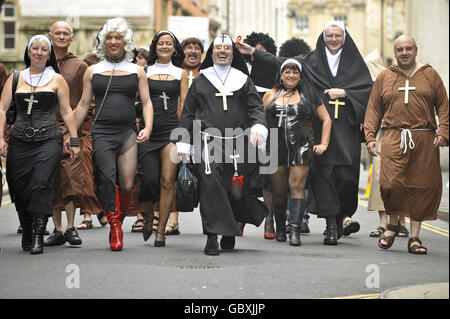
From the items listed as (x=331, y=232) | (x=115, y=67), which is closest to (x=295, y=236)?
(x=331, y=232)

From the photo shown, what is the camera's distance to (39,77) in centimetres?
898

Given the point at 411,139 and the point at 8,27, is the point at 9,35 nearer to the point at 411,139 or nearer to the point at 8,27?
the point at 8,27

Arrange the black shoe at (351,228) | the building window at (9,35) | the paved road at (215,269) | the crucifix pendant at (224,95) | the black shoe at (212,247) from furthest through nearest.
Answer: the building window at (9,35)
the black shoe at (351,228)
the crucifix pendant at (224,95)
the black shoe at (212,247)
the paved road at (215,269)

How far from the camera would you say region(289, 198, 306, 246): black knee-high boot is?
380 inches

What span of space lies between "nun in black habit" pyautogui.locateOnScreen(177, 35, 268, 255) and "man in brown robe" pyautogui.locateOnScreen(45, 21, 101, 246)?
1256mm

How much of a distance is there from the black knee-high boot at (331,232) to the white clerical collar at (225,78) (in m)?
1.78

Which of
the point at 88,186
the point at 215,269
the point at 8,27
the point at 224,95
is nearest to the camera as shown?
the point at 215,269

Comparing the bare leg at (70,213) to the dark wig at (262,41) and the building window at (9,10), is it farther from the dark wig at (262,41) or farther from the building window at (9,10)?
the building window at (9,10)

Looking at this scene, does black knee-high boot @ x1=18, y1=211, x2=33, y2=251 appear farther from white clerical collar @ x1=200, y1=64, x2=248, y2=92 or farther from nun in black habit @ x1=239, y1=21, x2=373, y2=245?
nun in black habit @ x1=239, y1=21, x2=373, y2=245

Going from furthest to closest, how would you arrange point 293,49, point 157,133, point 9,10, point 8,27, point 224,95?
point 9,10
point 8,27
point 293,49
point 157,133
point 224,95

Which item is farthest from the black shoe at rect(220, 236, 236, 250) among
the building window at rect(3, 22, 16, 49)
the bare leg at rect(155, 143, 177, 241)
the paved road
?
the building window at rect(3, 22, 16, 49)

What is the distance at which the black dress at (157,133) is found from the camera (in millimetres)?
9398

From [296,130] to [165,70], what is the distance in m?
1.41

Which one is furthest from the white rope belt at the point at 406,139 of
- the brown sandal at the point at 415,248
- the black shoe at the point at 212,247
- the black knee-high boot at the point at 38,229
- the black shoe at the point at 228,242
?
the black knee-high boot at the point at 38,229
